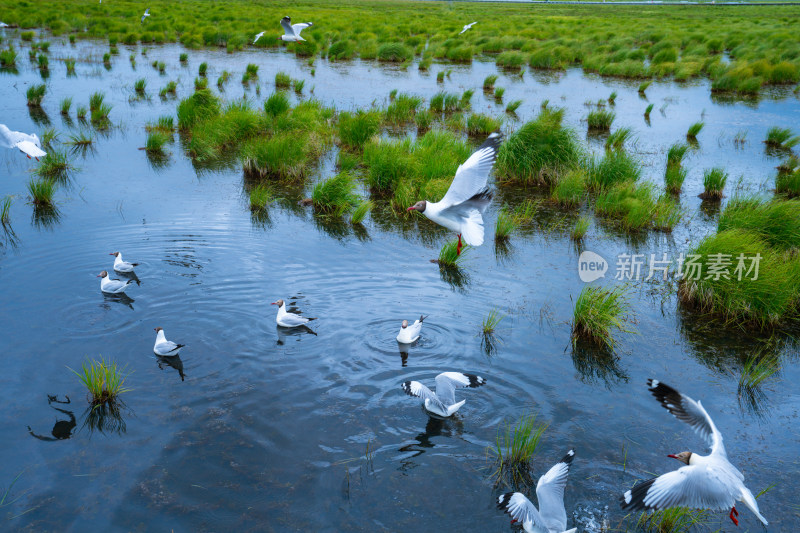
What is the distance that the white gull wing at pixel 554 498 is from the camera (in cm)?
568

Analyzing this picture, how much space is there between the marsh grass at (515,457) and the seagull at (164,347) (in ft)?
13.6

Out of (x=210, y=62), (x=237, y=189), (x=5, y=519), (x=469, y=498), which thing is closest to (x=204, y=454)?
(x=5, y=519)

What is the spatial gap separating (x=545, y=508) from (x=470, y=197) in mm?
4872

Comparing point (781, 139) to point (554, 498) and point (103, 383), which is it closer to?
point (554, 498)

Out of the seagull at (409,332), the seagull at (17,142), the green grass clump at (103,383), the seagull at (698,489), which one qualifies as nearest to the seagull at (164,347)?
the green grass clump at (103,383)

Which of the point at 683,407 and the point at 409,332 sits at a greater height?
the point at 683,407

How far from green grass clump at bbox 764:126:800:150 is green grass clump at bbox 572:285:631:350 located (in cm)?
1411

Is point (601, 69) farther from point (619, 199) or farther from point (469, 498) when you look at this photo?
point (469, 498)

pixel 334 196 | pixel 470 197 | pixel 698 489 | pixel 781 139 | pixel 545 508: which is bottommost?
pixel 545 508

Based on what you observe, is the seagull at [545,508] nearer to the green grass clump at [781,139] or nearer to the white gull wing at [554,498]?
the white gull wing at [554,498]

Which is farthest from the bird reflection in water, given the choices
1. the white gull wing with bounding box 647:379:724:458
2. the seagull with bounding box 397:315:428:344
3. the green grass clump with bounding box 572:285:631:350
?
the green grass clump with bounding box 572:285:631:350

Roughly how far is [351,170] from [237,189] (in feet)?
8.92

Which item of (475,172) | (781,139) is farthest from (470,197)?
(781,139)

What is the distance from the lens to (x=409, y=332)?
8680 mm
